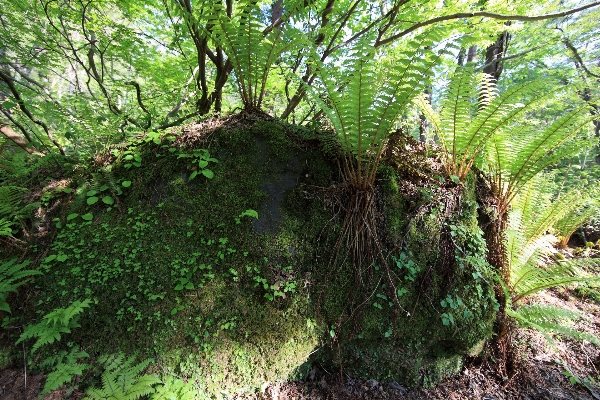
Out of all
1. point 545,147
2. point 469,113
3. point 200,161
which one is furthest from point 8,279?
point 545,147

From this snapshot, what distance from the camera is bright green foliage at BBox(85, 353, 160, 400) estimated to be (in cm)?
143

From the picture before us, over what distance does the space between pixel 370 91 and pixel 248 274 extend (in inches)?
65.6

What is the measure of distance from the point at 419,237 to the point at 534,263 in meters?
1.16

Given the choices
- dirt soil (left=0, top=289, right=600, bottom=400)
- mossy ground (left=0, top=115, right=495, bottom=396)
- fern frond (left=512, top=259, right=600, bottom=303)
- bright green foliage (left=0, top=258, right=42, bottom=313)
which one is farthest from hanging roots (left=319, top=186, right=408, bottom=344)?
bright green foliage (left=0, top=258, right=42, bottom=313)

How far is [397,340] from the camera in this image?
2.18 metres

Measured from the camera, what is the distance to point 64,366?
1594 millimetres

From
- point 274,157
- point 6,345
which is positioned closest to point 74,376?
point 6,345

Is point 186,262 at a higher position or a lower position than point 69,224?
lower

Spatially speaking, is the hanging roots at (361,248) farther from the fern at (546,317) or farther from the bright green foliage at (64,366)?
the bright green foliage at (64,366)

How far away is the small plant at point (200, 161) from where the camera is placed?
7.79 ft

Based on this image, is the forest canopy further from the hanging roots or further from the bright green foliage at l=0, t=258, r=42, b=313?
the bright green foliage at l=0, t=258, r=42, b=313

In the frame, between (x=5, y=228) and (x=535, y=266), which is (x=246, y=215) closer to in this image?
(x=5, y=228)

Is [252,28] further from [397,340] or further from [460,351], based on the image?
[460,351]

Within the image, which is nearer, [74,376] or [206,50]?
[74,376]
